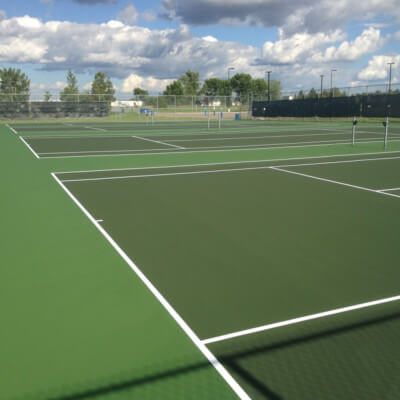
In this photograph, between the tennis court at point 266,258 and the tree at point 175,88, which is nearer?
the tennis court at point 266,258

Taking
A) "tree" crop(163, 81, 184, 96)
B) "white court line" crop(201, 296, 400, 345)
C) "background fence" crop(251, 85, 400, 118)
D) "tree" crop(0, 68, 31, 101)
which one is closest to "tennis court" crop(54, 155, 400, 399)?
"white court line" crop(201, 296, 400, 345)

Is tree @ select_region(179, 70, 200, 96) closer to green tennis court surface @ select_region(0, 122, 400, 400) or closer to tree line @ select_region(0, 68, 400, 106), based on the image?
tree line @ select_region(0, 68, 400, 106)

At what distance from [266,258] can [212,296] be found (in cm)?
125

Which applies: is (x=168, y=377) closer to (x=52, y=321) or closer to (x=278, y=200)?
(x=52, y=321)

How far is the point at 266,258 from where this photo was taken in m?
5.26

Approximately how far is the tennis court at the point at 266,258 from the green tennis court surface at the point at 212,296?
0.7 inches

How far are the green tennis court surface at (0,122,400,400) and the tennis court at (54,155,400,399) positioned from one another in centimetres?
2

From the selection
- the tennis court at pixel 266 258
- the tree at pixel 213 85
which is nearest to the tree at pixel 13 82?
the tennis court at pixel 266 258

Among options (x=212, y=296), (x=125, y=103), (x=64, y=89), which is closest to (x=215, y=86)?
(x=64, y=89)

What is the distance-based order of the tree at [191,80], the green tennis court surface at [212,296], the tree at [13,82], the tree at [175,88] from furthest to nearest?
1. the tree at [191,80]
2. the tree at [175,88]
3. the tree at [13,82]
4. the green tennis court surface at [212,296]

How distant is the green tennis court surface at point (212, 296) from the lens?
298cm

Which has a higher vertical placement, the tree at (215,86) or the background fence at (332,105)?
the tree at (215,86)

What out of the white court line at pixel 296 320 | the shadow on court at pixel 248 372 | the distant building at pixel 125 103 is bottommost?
the shadow on court at pixel 248 372

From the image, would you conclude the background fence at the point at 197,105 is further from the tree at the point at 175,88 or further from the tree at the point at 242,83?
the tree at the point at 242,83
